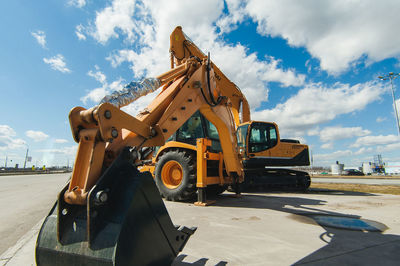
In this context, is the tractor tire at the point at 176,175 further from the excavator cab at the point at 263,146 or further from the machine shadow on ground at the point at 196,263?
the excavator cab at the point at 263,146

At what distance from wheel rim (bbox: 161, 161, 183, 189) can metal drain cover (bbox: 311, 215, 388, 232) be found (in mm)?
3104

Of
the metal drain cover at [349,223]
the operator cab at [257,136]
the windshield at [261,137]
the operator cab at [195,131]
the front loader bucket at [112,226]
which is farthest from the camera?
the windshield at [261,137]

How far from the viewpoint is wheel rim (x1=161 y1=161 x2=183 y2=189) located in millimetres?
5602

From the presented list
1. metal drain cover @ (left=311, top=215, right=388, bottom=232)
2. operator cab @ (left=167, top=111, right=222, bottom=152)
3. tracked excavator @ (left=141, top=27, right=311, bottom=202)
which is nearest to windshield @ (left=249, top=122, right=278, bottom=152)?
tracked excavator @ (left=141, top=27, right=311, bottom=202)

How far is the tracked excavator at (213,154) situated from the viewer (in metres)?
5.16

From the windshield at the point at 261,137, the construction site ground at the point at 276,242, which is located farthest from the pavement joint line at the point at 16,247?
the windshield at the point at 261,137

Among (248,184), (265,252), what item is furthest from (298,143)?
(265,252)

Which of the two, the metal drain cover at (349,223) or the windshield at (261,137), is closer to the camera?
the metal drain cover at (349,223)

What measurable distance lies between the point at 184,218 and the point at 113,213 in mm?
2542

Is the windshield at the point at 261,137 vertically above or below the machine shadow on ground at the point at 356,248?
above

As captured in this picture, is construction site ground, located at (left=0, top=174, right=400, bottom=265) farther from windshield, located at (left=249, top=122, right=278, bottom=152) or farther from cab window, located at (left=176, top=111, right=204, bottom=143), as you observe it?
windshield, located at (left=249, top=122, right=278, bottom=152)

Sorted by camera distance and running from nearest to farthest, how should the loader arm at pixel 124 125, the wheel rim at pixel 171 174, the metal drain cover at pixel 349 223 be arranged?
the loader arm at pixel 124 125
the metal drain cover at pixel 349 223
the wheel rim at pixel 171 174

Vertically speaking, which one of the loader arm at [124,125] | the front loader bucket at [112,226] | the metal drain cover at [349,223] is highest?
the loader arm at [124,125]

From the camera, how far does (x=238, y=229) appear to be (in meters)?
3.19
